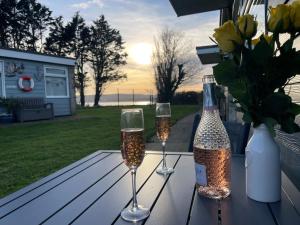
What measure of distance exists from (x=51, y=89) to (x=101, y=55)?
40.9ft

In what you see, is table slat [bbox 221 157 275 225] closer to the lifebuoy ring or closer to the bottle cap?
the bottle cap

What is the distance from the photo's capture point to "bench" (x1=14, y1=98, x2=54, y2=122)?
1002 cm

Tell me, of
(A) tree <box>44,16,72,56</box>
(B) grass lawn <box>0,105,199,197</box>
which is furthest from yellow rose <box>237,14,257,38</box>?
(A) tree <box>44,16,72,56</box>

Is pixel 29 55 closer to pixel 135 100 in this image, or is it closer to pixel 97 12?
pixel 135 100

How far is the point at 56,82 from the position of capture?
497 inches

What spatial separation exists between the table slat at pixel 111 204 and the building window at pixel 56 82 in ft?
38.4

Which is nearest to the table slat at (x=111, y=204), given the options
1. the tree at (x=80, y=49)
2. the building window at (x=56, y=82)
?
the building window at (x=56, y=82)

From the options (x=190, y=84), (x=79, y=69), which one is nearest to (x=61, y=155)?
(x=190, y=84)

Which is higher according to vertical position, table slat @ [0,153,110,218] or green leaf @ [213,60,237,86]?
green leaf @ [213,60,237,86]

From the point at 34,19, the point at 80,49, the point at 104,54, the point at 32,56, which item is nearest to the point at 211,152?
the point at 32,56

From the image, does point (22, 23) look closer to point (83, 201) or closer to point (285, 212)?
point (83, 201)

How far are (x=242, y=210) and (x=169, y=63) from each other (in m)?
→ 20.8

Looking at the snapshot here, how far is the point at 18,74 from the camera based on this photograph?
1064 cm

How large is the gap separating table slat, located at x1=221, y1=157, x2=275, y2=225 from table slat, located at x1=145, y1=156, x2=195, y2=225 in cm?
11
